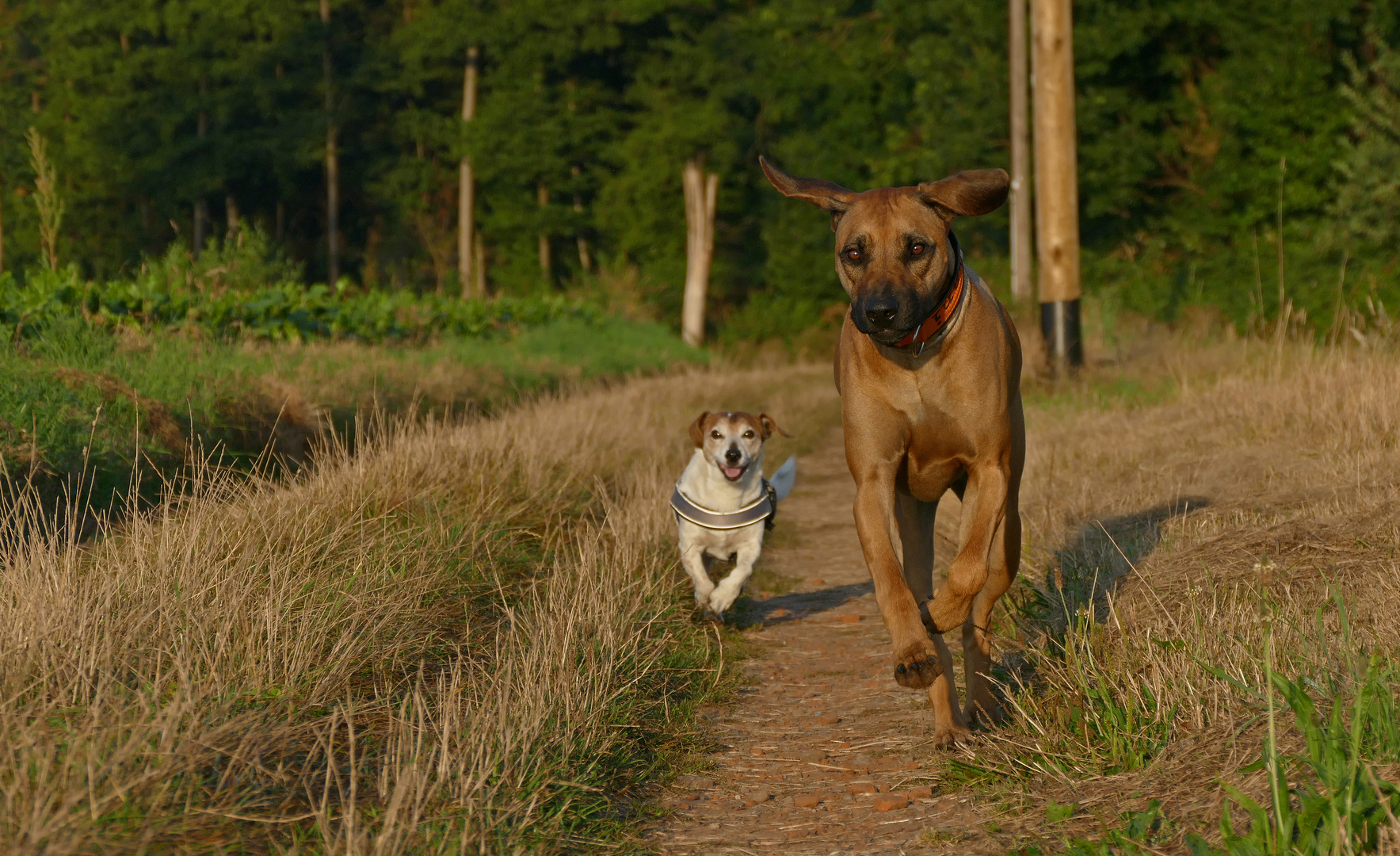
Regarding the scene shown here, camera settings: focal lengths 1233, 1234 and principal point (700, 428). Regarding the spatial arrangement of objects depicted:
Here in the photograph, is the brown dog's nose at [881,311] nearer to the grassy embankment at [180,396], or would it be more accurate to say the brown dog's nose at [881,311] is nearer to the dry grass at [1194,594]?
the dry grass at [1194,594]

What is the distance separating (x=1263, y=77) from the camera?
22469 millimetres

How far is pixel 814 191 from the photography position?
4633 millimetres

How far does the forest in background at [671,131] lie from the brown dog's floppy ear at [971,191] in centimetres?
1587

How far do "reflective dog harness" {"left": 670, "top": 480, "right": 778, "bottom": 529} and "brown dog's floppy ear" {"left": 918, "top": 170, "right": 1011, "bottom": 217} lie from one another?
2644 mm

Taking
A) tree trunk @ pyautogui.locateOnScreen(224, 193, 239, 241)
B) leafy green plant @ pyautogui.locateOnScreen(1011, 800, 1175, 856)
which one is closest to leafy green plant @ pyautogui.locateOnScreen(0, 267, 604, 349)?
leafy green plant @ pyautogui.locateOnScreen(1011, 800, 1175, 856)

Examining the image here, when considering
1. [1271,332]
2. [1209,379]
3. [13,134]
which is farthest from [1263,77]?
[13,134]

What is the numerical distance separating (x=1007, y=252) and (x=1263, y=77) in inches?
341

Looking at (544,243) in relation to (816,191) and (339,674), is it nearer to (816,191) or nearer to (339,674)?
(816,191)

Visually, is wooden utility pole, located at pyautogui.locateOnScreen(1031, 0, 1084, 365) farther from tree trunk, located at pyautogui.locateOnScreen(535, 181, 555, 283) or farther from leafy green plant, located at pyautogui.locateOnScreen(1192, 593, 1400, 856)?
tree trunk, located at pyautogui.locateOnScreen(535, 181, 555, 283)

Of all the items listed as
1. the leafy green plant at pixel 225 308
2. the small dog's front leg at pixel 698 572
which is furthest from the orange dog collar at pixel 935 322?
the leafy green plant at pixel 225 308

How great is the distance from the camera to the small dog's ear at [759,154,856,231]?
14.8 feet

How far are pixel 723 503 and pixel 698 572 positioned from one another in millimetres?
475

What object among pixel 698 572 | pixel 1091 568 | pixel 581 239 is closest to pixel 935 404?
pixel 1091 568

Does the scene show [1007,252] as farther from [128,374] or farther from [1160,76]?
[128,374]
